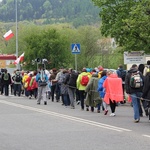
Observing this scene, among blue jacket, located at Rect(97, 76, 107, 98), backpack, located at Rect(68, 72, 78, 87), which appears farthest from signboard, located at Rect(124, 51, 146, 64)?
blue jacket, located at Rect(97, 76, 107, 98)

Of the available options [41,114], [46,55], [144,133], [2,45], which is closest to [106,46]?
[46,55]

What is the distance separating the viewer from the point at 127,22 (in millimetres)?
Result: 27891

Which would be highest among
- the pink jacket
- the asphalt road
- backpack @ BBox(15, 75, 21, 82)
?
backpack @ BBox(15, 75, 21, 82)

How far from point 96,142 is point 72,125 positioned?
12.1 ft

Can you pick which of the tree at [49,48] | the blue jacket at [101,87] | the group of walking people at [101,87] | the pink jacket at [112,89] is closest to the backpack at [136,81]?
the group of walking people at [101,87]

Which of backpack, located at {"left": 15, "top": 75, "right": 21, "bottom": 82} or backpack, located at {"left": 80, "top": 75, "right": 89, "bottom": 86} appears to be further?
backpack, located at {"left": 15, "top": 75, "right": 21, "bottom": 82}

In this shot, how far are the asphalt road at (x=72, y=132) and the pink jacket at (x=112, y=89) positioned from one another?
0.66 meters

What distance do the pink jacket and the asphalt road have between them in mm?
659

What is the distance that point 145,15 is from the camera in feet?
92.1

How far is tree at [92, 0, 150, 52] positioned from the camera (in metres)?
27.7

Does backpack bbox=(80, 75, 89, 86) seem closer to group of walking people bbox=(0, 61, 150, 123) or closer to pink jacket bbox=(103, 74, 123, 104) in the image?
group of walking people bbox=(0, 61, 150, 123)

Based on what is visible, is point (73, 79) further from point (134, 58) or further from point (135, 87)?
point (135, 87)

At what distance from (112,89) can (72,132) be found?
5059 mm

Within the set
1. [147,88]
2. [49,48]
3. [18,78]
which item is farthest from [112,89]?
[49,48]
